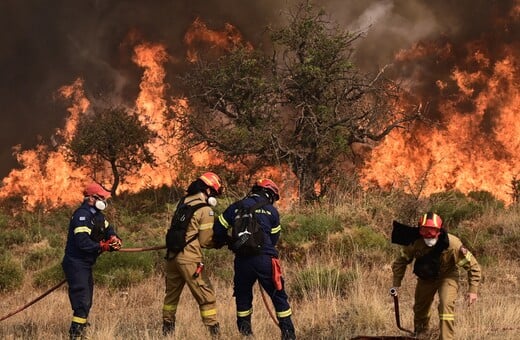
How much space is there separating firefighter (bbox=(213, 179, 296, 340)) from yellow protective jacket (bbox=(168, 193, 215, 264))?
0.09m

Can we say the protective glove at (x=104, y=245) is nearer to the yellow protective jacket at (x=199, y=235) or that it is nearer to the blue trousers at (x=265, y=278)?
the yellow protective jacket at (x=199, y=235)

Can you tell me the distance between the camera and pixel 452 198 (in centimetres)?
1486

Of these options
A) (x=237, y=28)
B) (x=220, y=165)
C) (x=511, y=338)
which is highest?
(x=237, y=28)

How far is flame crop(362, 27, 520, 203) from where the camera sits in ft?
66.8

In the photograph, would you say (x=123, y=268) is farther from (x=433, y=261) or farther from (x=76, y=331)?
(x=433, y=261)

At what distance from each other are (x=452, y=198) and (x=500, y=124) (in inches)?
316

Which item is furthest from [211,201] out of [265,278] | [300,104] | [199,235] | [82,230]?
[300,104]

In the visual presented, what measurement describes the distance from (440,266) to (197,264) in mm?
2615

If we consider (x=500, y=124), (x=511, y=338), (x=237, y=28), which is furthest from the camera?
(x=237, y=28)

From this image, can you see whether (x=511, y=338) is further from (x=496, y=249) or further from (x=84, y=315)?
(x=496, y=249)

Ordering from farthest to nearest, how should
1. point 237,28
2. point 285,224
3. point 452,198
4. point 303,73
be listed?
point 237,28, point 303,73, point 452,198, point 285,224

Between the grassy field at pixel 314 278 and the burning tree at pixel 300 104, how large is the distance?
3920 mm

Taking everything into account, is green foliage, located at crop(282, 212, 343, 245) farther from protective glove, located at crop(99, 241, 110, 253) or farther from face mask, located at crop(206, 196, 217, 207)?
protective glove, located at crop(99, 241, 110, 253)

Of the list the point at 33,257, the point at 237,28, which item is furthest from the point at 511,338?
the point at 237,28
